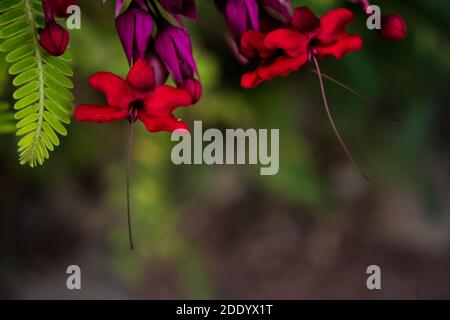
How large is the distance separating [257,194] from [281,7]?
865 millimetres

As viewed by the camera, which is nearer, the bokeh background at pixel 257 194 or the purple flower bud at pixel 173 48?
the purple flower bud at pixel 173 48

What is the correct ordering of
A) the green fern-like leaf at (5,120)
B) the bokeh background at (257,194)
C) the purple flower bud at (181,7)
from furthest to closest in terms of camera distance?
the bokeh background at (257,194) → the green fern-like leaf at (5,120) → the purple flower bud at (181,7)

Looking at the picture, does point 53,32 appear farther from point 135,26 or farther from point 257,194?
point 257,194

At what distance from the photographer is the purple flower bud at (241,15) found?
1.92 feet

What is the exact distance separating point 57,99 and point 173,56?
0.11 metres

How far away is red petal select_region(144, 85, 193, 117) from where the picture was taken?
0.56m

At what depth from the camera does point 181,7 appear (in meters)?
0.56

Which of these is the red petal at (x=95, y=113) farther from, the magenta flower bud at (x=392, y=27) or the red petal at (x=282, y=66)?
the magenta flower bud at (x=392, y=27)

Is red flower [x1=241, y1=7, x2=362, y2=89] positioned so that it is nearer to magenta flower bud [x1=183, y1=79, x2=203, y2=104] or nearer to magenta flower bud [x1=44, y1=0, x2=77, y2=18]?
magenta flower bud [x1=183, y1=79, x2=203, y2=104]

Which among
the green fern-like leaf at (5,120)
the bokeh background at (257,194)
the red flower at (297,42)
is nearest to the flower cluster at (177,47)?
the red flower at (297,42)

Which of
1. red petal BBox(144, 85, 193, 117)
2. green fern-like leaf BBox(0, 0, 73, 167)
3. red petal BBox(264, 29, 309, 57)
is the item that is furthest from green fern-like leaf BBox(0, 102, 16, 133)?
red petal BBox(264, 29, 309, 57)

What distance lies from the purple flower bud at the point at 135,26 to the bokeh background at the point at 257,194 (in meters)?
0.31

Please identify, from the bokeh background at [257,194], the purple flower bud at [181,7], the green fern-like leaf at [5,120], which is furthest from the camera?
the bokeh background at [257,194]
